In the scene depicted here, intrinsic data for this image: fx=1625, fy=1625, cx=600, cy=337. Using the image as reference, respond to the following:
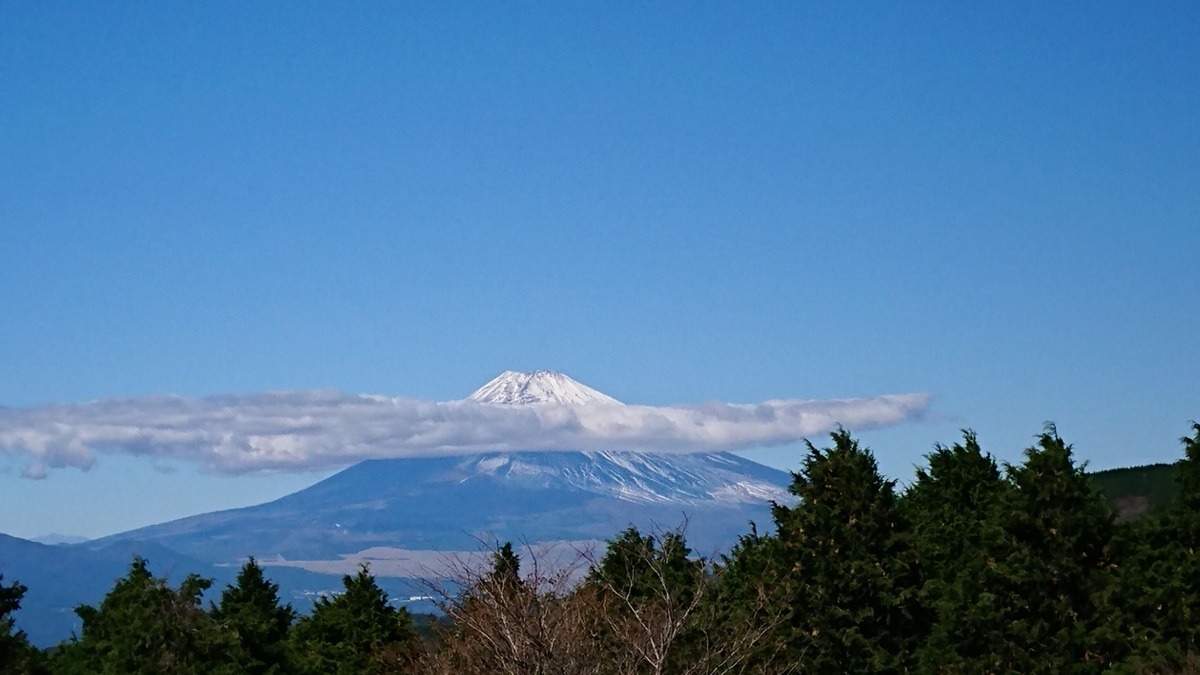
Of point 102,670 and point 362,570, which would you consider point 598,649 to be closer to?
point 102,670

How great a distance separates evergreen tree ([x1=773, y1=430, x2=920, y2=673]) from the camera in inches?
1534

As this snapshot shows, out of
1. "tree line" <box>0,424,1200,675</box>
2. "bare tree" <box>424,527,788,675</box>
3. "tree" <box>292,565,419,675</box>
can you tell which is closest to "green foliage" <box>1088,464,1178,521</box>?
"bare tree" <box>424,527,788,675</box>

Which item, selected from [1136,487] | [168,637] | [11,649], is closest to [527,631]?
[168,637]

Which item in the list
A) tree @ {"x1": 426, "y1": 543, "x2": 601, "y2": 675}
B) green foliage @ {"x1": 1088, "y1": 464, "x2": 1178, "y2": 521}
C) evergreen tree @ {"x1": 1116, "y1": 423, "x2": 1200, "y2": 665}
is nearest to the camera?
tree @ {"x1": 426, "y1": 543, "x2": 601, "y2": 675}

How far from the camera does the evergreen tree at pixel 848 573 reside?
38969 mm

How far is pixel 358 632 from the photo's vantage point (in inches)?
2195

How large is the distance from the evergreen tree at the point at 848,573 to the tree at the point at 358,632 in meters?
Result: 18.2

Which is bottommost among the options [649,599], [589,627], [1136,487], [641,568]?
[589,627]

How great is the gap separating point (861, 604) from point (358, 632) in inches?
875

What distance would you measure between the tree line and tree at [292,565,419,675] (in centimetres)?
881

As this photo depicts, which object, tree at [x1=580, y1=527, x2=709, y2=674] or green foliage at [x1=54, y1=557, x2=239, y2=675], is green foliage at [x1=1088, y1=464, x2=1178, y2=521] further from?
green foliage at [x1=54, y1=557, x2=239, y2=675]

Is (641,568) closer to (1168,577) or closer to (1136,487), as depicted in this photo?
(1168,577)

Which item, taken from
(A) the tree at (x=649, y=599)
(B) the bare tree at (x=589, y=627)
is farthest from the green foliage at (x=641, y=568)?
(B) the bare tree at (x=589, y=627)

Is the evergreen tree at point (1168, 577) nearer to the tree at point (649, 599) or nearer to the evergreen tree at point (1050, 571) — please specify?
the evergreen tree at point (1050, 571)
